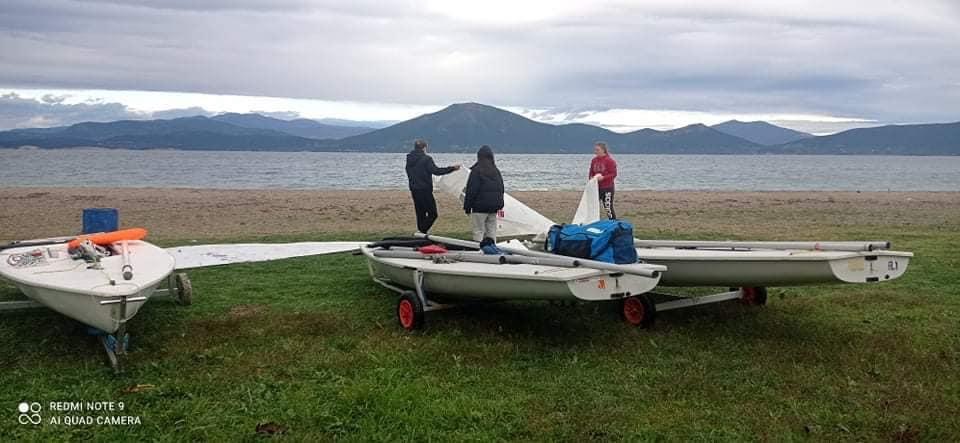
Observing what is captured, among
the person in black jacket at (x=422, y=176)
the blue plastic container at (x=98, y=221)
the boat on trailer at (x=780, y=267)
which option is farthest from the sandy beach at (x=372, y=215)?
the boat on trailer at (x=780, y=267)

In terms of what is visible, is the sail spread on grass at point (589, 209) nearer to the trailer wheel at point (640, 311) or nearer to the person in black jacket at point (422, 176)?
the person in black jacket at point (422, 176)

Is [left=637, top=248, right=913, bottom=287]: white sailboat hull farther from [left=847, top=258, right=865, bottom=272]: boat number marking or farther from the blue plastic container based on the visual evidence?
the blue plastic container

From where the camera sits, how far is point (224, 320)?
7.20 meters

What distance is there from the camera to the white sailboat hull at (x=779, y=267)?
6.23 metres

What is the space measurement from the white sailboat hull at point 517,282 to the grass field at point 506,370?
0.43m

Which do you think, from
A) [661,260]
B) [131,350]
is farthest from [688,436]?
[131,350]

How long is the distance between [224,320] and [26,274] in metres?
1.71

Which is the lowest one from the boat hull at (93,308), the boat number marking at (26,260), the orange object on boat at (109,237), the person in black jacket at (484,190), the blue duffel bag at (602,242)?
the boat hull at (93,308)

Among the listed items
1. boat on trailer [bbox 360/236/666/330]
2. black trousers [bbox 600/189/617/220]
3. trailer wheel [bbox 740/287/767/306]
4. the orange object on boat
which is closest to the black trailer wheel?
the orange object on boat

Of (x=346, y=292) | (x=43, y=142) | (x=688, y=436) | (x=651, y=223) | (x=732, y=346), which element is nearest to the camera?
(x=688, y=436)

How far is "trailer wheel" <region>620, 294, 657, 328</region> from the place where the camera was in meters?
Result: 6.96

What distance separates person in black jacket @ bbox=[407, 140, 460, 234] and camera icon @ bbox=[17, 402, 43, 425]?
19.7 ft

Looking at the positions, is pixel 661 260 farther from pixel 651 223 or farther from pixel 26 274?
pixel 651 223

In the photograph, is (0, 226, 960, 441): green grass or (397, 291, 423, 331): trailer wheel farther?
(397, 291, 423, 331): trailer wheel
